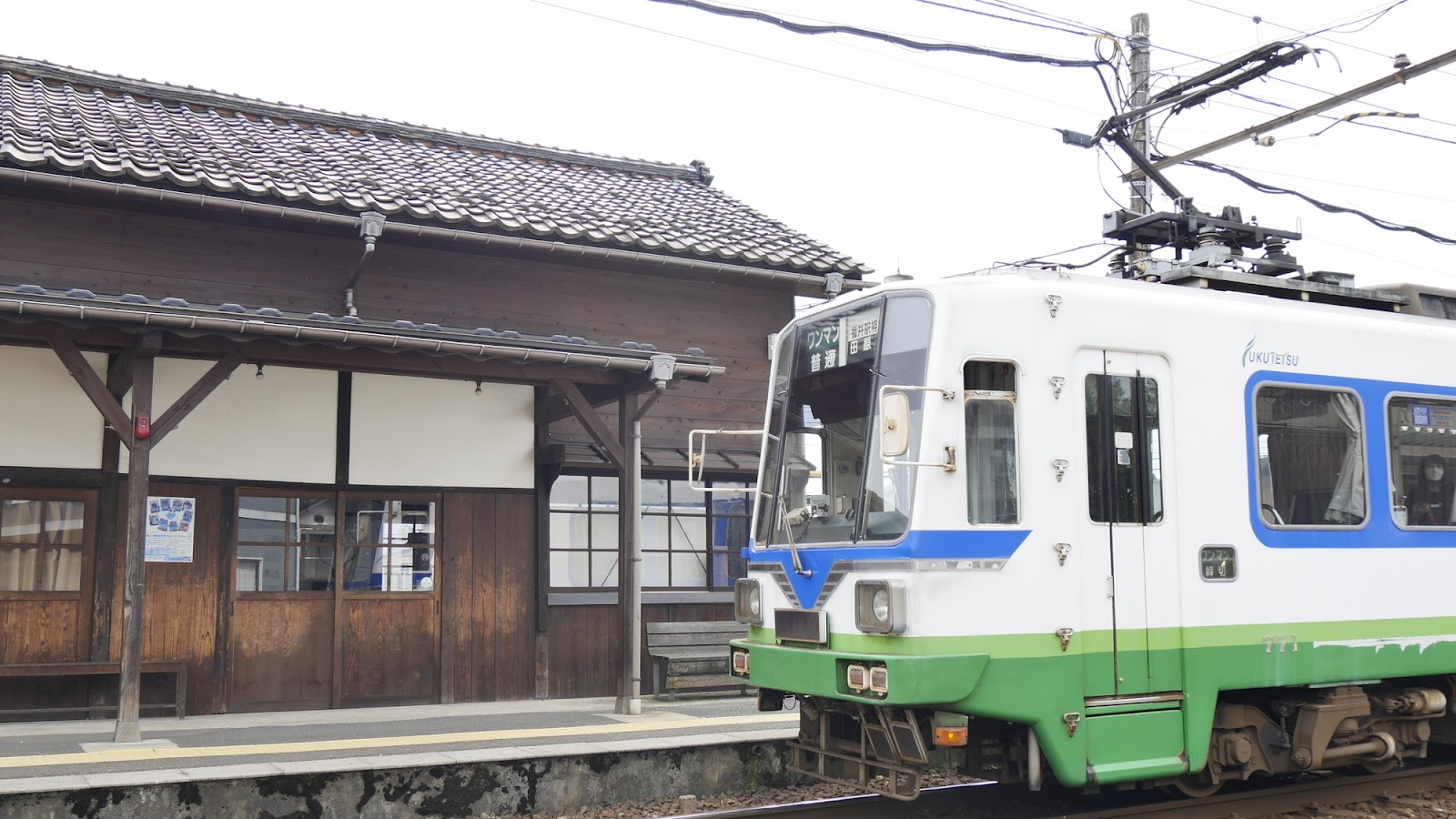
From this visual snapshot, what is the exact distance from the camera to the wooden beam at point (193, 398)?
28.7ft

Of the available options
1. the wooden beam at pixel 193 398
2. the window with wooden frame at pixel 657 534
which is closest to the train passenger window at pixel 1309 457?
the window with wooden frame at pixel 657 534

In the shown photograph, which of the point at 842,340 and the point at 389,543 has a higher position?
the point at 842,340

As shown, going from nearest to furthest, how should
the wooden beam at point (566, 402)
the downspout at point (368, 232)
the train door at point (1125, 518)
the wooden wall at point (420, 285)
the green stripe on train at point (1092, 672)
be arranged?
the green stripe on train at point (1092, 672)
the train door at point (1125, 518)
the wooden wall at point (420, 285)
the downspout at point (368, 232)
the wooden beam at point (566, 402)

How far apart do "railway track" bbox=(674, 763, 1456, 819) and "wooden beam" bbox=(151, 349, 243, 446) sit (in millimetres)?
4764

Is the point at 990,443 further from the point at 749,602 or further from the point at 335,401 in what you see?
the point at 335,401

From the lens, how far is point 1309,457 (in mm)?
6824

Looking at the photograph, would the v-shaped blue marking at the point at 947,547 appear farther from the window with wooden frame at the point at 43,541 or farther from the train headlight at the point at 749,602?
the window with wooden frame at the point at 43,541

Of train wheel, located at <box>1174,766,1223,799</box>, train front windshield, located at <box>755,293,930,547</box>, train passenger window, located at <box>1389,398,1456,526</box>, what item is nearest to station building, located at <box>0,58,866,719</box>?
train front windshield, located at <box>755,293,930,547</box>

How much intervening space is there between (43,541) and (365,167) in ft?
15.7

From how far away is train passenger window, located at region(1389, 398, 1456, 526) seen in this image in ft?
23.5

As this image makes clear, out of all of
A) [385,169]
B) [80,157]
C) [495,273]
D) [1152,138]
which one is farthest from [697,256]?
[80,157]

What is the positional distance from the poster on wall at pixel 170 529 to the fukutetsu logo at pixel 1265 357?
8303mm

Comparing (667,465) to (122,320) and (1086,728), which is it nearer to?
(122,320)

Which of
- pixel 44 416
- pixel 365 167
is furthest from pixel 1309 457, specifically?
pixel 365 167
